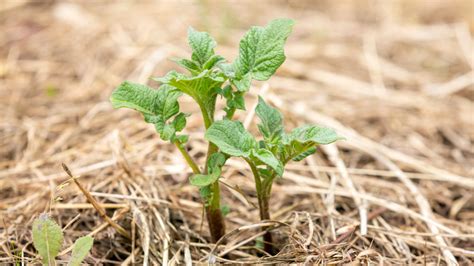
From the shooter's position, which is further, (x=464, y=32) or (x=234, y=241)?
(x=464, y=32)

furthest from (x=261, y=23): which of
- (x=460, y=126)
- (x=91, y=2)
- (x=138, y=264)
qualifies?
(x=138, y=264)

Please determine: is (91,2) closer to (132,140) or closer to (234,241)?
(132,140)

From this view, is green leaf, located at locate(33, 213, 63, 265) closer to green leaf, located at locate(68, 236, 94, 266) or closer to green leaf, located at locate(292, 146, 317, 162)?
green leaf, located at locate(68, 236, 94, 266)

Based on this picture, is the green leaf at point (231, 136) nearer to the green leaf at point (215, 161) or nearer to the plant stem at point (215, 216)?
the green leaf at point (215, 161)

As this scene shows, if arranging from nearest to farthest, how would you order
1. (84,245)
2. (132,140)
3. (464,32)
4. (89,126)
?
1. (84,245)
2. (132,140)
3. (89,126)
4. (464,32)

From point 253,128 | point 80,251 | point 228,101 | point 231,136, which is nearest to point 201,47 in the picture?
point 228,101

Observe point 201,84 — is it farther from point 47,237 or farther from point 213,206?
point 47,237

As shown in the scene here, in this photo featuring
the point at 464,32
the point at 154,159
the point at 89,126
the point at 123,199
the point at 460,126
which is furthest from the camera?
the point at 464,32

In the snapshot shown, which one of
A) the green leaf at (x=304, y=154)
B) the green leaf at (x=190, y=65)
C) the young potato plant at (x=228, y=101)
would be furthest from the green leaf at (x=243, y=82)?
the green leaf at (x=304, y=154)
